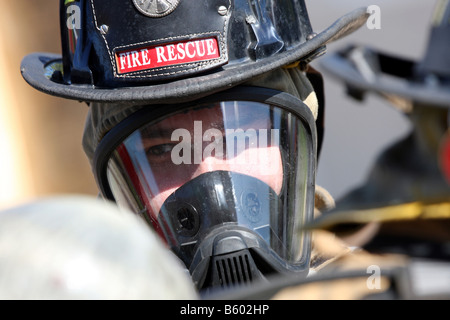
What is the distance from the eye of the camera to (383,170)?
958 mm

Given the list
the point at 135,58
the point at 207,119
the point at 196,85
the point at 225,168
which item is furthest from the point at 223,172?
the point at 135,58

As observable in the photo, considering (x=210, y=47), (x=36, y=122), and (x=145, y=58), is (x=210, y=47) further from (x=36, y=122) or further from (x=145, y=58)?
(x=36, y=122)

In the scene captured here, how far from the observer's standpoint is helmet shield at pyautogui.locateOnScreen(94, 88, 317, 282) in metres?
1.73

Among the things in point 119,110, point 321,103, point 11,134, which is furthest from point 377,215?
point 11,134

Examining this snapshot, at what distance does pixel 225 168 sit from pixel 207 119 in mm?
133

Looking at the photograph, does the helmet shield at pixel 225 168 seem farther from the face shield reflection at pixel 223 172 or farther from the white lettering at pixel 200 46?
the white lettering at pixel 200 46

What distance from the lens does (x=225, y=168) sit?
1756 millimetres

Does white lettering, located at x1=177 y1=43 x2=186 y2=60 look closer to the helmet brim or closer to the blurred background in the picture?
the helmet brim

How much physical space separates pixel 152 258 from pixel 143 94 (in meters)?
0.83

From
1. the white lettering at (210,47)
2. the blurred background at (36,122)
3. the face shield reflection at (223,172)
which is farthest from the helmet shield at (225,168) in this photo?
the blurred background at (36,122)

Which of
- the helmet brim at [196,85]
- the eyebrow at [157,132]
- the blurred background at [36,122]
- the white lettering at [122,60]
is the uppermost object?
the white lettering at [122,60]

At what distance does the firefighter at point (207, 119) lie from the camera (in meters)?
1.66

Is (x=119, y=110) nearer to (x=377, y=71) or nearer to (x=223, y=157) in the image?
(x=223, y=157)

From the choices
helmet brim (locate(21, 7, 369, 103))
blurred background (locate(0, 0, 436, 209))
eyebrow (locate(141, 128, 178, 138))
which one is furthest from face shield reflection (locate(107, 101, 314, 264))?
blurred background (locate(0, 0, 436, 209))
